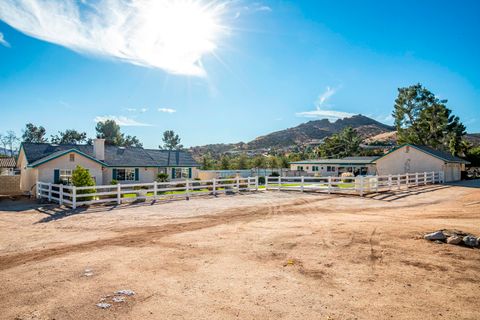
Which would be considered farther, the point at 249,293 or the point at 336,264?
the point at 336,264

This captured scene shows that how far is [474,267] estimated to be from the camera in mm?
6117

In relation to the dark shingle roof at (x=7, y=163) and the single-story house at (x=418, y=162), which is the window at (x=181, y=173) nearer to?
the dark shingle roof at (x=7, y=163)

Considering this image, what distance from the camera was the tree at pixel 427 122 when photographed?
52406 mm

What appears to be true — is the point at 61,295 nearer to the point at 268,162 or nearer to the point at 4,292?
the point at 4,292

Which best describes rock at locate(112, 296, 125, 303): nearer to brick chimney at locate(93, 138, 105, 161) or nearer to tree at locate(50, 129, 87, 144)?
brick chimney at locate(93, 138, 105, 161)

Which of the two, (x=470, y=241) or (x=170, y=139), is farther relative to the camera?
(x=170, y=139)

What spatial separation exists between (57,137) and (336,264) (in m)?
80.2

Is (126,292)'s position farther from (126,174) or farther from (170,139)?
(170,139)

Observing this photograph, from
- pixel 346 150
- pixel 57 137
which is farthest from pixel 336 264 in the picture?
pixel 57 137

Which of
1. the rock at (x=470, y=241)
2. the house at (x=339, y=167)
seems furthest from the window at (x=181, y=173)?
the rock at (x=470, y=241)

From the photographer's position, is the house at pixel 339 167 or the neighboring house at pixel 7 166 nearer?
the neighboring house at pixel 7 166

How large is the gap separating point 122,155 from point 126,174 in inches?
94.7

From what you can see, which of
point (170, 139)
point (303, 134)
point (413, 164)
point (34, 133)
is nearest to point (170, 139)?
point (170, 139)

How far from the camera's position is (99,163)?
2700cm
